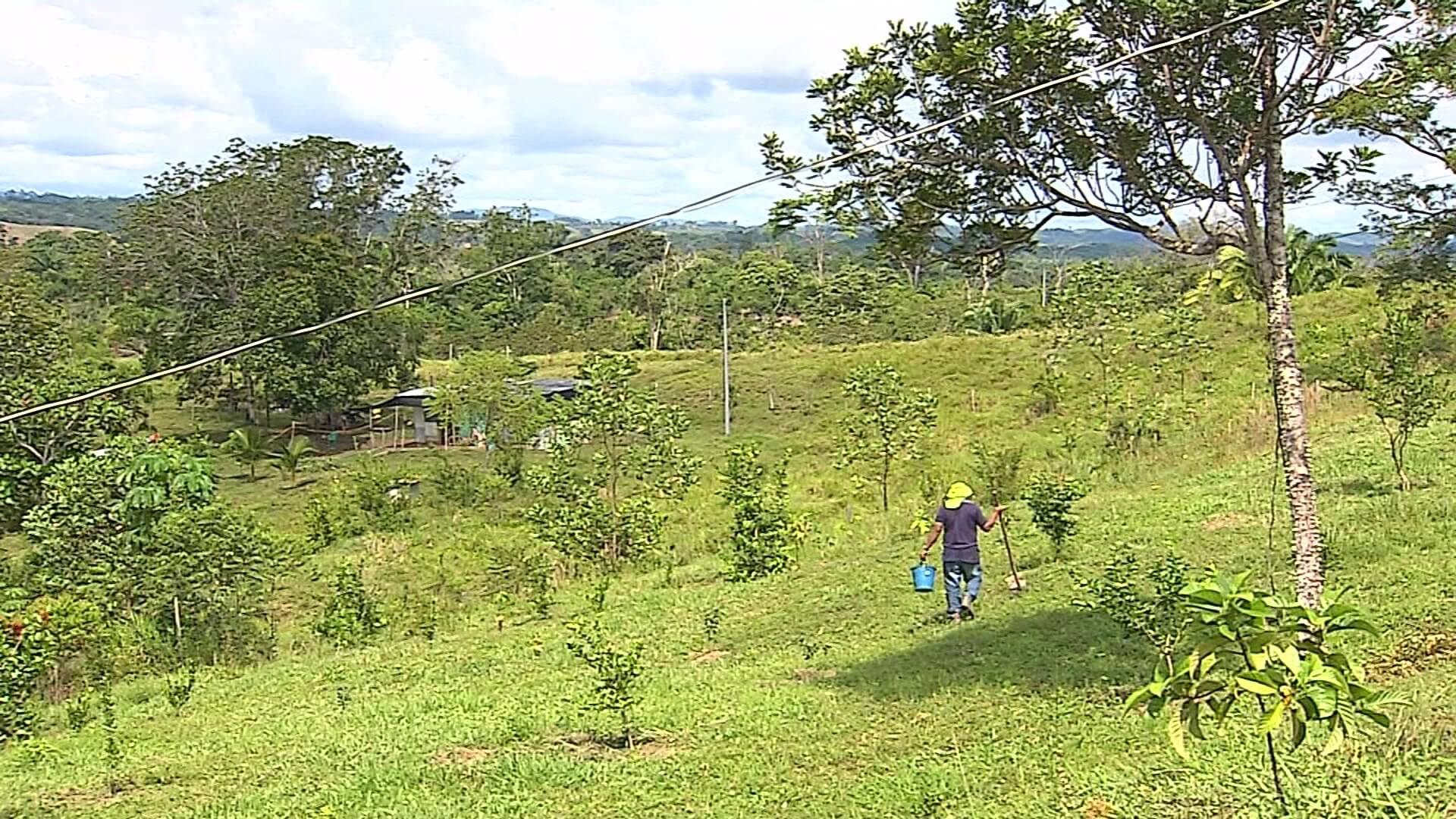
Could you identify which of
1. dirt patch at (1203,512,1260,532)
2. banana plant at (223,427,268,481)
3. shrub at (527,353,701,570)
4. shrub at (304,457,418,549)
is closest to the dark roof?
banana plant at (223,427,268,481)

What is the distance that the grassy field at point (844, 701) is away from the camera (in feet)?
19.6

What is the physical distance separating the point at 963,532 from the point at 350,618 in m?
7.91

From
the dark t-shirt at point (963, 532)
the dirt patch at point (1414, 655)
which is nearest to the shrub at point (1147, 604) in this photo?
the dirt patch at point (1414, 655)

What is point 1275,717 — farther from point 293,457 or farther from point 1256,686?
point 293,457

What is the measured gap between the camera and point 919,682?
8.72 metres

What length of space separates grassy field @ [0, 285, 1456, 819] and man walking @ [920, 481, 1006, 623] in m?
0.24

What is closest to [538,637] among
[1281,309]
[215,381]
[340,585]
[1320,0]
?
[340,585]

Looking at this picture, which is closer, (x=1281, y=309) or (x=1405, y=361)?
(x=1281, y=309)

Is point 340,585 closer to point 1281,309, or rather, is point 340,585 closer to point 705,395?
point 1281,309

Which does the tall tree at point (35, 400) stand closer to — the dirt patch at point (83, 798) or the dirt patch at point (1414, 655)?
the dirt patch at point (83, 798)

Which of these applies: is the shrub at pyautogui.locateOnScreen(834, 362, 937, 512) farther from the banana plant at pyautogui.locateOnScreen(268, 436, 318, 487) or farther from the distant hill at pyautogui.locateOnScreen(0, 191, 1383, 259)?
the banana plant at pyautogui.locateOnScreen(268, 436, 318, 487)

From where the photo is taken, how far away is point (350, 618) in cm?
1490

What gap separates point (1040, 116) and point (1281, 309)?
1.78 meters

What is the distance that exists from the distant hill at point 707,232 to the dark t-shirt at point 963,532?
2218 millimetres
